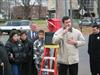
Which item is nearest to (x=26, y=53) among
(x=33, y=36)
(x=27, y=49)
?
(x=27, y=49)

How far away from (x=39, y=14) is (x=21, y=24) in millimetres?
56670

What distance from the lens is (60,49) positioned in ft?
30.5

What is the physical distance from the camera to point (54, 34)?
9.27 m

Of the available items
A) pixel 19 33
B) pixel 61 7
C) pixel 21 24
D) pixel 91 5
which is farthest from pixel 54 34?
pixel 91 5

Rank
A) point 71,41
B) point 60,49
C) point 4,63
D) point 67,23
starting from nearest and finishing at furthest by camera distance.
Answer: point 4,63 → point 67,23 → point 71,41 → point 60,49

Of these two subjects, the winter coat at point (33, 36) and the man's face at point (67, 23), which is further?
the winter coat at point (33, 36)

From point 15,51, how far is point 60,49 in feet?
4.55

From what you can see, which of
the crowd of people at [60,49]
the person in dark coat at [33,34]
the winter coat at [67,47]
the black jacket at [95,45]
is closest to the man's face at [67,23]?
the crowd of people at [60,49]

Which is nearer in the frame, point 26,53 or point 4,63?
point 4,63

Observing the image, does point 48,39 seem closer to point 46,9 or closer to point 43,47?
point 43,47

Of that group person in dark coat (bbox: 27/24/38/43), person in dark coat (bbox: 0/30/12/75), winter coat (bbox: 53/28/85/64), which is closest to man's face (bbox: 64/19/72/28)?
winter coat (bbox: 53/28/85/64)

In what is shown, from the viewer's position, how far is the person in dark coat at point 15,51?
387 inches

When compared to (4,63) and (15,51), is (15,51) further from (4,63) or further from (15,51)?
(4,63)

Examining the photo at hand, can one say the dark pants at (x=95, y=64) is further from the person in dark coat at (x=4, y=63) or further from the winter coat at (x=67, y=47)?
the person in dark coat at (x=4, y=63)
